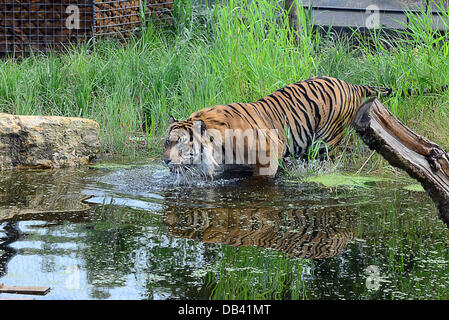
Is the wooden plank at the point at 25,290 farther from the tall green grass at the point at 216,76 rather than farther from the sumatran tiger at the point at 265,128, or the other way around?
the tall green grass at the point at 216,76

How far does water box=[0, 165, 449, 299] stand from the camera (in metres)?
2.79

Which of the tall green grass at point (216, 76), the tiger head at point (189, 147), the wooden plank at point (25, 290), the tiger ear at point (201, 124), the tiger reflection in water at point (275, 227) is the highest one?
the tall green grass at point (216, 76)

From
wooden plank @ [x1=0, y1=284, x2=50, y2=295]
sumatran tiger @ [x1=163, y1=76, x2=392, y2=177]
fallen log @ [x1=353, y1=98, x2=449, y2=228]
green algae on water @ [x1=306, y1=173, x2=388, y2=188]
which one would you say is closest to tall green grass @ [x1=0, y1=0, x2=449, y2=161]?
sumatran tiger @ [x1=163, y1=76, x2=392, y2=177]

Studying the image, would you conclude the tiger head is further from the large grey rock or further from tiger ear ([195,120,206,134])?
the large grey rock

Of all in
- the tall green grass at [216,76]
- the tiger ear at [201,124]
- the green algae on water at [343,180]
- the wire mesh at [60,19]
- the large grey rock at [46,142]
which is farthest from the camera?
the wire mesh at [60,19]

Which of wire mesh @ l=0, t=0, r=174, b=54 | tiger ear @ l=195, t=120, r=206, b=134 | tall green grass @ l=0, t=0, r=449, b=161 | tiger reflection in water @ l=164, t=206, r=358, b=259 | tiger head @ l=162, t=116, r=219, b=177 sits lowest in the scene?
tiger reflection in water @ l=164, t=206, r=358, b=259

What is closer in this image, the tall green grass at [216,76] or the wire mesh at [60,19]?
the tall green grass at [216,76]

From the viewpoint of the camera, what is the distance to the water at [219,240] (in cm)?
279

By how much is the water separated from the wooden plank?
34 millimetres

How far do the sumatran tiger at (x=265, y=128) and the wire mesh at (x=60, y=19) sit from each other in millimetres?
4519

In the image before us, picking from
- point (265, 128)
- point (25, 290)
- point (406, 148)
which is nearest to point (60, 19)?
point (265, 128)

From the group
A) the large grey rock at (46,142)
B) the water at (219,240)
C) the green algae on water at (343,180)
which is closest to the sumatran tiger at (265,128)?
the water at (219,240)
